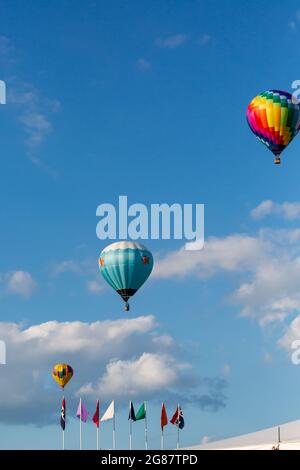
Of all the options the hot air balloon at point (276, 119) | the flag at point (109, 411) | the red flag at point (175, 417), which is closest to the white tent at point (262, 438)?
the red flag at point (175, 417)

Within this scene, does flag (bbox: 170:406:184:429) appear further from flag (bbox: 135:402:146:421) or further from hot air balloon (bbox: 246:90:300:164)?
hot air balloon (bbox: 246:90:300:164)

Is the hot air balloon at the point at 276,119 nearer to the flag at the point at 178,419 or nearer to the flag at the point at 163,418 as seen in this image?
the flag at the point at 178,419

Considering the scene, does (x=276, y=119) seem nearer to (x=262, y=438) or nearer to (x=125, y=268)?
(x=125, y=268)

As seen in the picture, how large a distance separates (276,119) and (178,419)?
147 feet

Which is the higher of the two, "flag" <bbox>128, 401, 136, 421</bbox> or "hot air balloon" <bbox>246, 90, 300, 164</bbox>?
"hot air balloon" <bbox>246, 90, 300, 164</bbox>

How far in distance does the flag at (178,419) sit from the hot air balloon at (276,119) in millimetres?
38922

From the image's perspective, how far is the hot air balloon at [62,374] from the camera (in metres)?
155

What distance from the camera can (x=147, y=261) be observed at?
117938 mm

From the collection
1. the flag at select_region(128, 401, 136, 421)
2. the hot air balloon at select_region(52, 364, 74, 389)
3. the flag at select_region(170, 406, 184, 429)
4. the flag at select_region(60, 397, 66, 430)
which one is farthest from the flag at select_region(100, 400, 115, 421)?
the hot air balloon at select_region(52, 364, 74, 389)

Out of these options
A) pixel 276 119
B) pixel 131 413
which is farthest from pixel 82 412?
pixel 276 119

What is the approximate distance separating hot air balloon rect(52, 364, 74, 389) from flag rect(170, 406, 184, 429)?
36.3m

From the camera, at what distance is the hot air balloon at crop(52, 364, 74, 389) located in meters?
155
